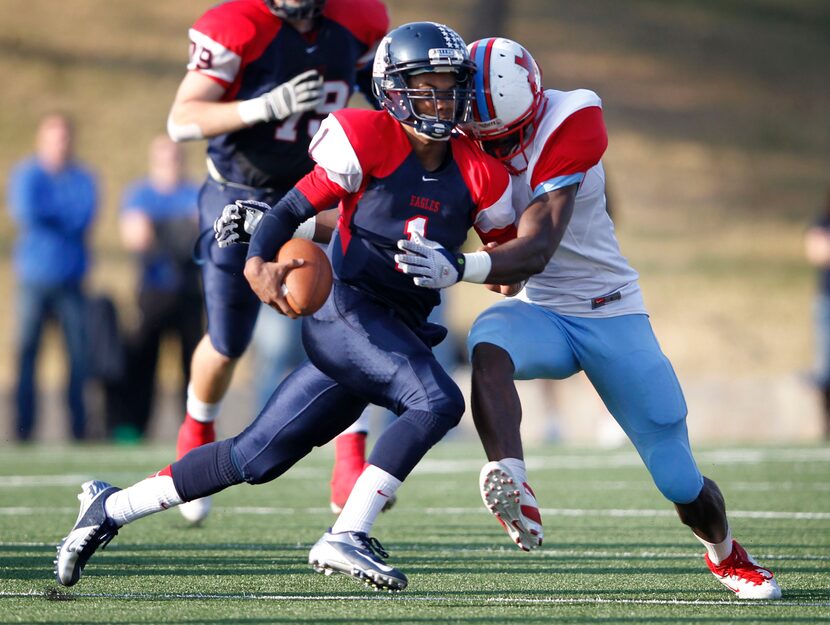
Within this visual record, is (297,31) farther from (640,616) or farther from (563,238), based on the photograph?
(640,616)

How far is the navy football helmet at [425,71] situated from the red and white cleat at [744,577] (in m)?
1.46

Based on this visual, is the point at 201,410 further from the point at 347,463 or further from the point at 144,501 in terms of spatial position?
the point at 144,501

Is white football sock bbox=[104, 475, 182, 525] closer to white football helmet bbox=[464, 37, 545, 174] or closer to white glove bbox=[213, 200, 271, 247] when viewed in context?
white glove bbox=[213, 200, 271, 247]

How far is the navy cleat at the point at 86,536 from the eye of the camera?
3947 mm

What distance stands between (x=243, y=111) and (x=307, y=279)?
1.44 metres

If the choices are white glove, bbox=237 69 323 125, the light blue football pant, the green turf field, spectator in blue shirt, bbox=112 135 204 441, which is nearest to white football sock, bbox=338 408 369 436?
the green turf field

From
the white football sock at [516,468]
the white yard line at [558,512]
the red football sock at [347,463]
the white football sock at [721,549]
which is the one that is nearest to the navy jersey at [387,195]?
the white football sock at [516,468]

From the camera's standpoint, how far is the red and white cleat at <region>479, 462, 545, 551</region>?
12.5 ft

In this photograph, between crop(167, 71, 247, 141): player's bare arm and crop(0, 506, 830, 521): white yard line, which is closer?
crop(167, 71, 247, 141): player's bare arm

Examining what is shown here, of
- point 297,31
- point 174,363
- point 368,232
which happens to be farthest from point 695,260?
point 368,232

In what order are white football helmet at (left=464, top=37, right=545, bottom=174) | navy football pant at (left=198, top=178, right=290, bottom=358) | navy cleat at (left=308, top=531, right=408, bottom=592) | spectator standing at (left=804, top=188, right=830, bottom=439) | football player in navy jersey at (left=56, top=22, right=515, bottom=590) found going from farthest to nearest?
spectator standing at (left=804, top=188, right=830, bottom=439), navy football pant at (left=198, top=178, right=290, bottom=358), white football helmet at (left=464, top=37, right=545, bottom=174), football player in navy jersey at (left=56, top=22, right=515, bottom=590), navy cleat at (left=308, top=531, right=408, bottom=592)

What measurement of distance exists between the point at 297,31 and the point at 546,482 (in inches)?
112

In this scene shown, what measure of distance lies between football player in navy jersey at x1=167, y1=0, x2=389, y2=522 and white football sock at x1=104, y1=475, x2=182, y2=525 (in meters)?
1.36

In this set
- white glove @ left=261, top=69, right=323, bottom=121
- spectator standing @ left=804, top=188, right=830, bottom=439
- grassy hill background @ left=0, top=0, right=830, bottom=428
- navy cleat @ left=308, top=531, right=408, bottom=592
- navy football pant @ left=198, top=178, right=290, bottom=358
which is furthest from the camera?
grassy hill background @ left=0, top=0, right=830, bottom=428
